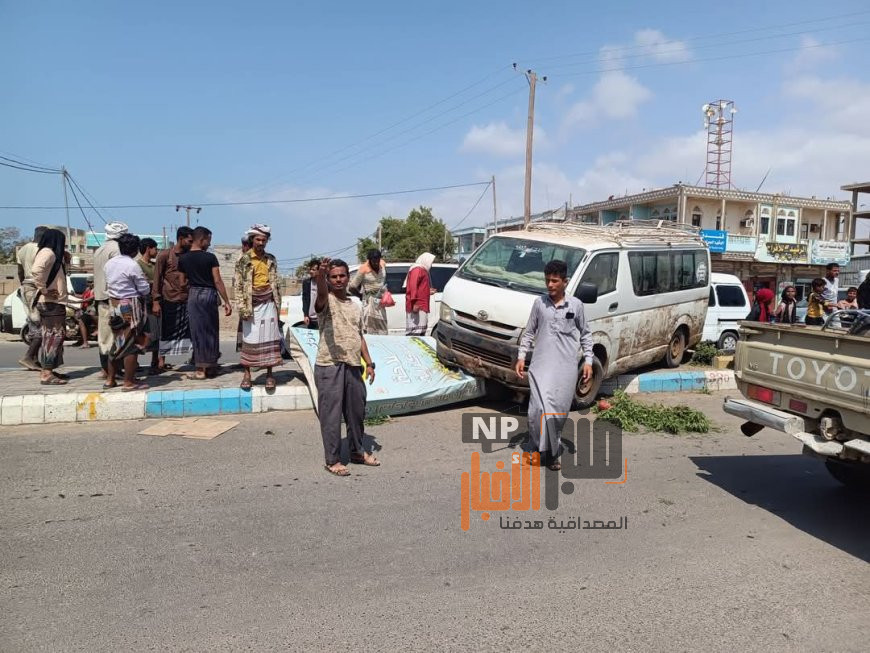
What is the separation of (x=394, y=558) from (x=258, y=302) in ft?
13.6

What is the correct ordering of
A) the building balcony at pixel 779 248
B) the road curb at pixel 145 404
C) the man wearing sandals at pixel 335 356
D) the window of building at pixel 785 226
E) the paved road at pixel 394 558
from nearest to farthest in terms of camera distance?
the paved road at pixel 394 558 → the man wearing sandals at pixel 335 356 → the road curb at pixel 145 404 → the building balcony at pixel 779 248 → the window of building at pixel 785 226

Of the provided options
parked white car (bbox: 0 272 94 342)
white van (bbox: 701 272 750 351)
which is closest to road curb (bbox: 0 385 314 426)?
parked white car (bbox: 0 272 94 342)

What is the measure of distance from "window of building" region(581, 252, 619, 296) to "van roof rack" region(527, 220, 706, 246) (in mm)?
382

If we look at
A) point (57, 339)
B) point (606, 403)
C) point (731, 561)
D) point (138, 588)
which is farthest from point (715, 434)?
point (57, 339)

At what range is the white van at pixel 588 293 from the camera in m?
7.09

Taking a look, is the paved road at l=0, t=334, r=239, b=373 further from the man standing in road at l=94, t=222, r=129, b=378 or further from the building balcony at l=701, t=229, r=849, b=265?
the building balcony at l=701, t=229, r=849, b=265

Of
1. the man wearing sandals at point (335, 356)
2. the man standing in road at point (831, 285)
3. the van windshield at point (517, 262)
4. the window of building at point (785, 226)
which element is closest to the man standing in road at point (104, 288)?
the man wearing sandals at point (335, 356)

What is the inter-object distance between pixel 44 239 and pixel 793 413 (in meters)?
7.89

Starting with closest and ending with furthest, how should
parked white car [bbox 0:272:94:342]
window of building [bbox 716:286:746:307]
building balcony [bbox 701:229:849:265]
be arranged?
window of building [bbox 716:286:746:307] < parked white car [bbox 0:272:94:342] < building balcony [bbox 701:229:849:265]

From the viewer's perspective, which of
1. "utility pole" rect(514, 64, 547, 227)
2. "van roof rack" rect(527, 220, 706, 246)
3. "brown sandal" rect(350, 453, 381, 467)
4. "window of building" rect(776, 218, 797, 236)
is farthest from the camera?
"window of building" rect(776, 218, 797, 236)

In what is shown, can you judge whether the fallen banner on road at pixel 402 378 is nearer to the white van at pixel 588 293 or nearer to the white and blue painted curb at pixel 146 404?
the white van at pixel 588 293

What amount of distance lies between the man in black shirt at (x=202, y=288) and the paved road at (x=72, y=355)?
3.74 meters

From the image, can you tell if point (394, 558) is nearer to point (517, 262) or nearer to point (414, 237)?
point (517, 262)

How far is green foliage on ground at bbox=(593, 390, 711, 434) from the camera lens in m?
6.85
